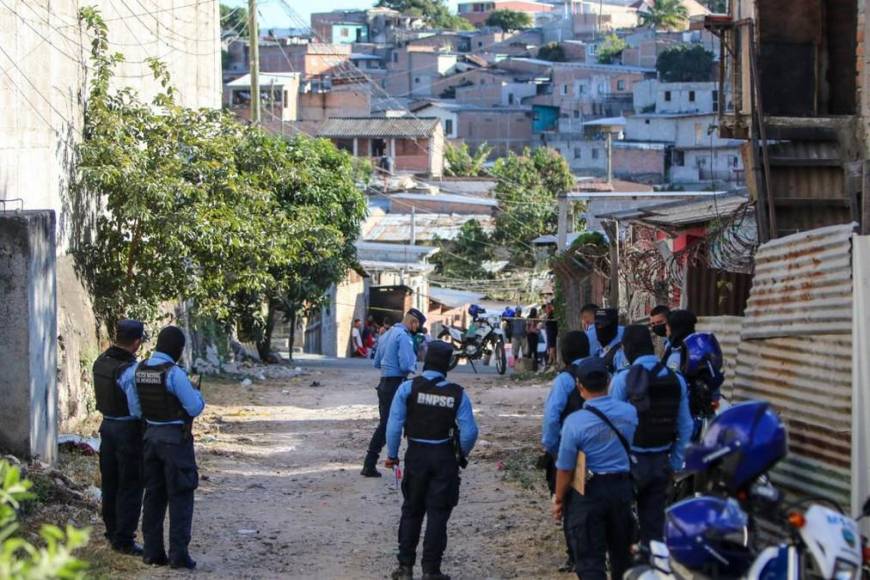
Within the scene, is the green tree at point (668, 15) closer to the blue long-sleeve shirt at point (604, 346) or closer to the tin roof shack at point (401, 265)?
the tin roof shack at point (401, 265)

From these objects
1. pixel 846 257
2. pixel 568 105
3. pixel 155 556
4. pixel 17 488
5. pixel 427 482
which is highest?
pixel 568 105

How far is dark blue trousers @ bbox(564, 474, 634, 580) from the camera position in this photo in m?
8.29

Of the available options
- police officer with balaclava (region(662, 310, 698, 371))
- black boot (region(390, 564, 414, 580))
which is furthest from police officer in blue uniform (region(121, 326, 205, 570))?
police officer with balaclava (region(662, 310, 698, 371))

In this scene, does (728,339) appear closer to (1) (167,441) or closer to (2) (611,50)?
(1) (167,441)

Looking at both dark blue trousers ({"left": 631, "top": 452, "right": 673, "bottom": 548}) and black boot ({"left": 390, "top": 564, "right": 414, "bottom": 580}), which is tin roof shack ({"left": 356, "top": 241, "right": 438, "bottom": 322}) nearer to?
black boot ({"left": 390, "top": 564, "right": 414, "bottom": 580})

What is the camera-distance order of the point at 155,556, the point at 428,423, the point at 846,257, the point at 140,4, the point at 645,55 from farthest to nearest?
the point at 645,55
the point at 140,4
the point at 155,556
the point at 428,423
the point at 846,257

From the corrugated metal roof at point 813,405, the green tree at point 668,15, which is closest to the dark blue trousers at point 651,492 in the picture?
the corrugated metal roof at point 813,405

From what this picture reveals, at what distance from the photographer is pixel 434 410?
9758 millimetres

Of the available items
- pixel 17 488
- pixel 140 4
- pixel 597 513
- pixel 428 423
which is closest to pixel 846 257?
pixel 597 513

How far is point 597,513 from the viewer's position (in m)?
8.31

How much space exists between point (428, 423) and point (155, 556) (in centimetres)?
245

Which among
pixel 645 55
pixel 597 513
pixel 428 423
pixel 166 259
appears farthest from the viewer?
pixel 645 55

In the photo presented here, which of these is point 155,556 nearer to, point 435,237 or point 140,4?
point 140,4

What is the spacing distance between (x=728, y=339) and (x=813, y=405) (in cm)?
223
